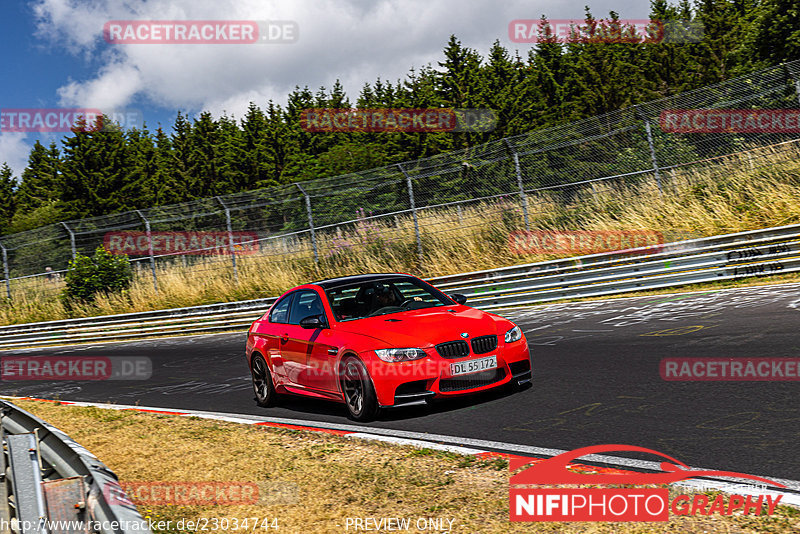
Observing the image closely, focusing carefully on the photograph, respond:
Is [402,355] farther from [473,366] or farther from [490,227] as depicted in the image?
[490,227]

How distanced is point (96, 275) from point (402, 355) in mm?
21854

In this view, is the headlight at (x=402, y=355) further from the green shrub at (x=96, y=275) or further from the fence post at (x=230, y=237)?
the green shrub at (x=96, y=275)

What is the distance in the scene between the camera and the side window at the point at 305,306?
8.67 meters

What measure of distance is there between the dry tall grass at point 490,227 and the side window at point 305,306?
9.84 meters

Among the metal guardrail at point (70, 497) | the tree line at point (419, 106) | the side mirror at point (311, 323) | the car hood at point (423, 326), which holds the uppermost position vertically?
the tree line at point (419, 106)

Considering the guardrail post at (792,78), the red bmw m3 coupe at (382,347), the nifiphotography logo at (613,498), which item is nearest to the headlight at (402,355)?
the red bmw m3 coupe at (382,347)

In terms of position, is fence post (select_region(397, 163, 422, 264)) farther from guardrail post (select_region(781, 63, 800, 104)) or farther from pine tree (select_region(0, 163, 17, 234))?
pine tree (select_region(0, 163, 17, 234))

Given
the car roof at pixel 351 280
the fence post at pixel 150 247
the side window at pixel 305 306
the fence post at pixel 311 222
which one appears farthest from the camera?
the fence post at pixel 150 247

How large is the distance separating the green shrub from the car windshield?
770 inches

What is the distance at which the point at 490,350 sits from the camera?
745 centimetres

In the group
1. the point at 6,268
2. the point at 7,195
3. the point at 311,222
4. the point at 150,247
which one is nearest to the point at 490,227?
the point at 311,222

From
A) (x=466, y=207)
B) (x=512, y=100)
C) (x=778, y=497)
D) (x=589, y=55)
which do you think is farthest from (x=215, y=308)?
(x=589, y=55)

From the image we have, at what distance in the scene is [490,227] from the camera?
19.1 meters

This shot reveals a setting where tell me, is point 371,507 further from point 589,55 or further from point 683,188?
point 589,55
